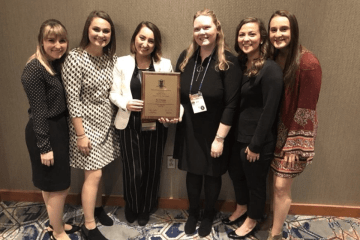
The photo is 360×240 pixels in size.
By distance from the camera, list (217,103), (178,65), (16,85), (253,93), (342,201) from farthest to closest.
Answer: (342,201) → (16,85) → (178,65) → (217,103) → (253,93)

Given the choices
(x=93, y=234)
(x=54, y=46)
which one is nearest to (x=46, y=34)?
(x=54, y=46)

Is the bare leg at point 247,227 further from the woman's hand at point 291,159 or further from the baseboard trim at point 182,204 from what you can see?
the woman's hand at point 291,159

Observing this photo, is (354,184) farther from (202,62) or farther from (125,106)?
(125,106)

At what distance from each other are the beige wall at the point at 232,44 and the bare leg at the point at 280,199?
0.52 m

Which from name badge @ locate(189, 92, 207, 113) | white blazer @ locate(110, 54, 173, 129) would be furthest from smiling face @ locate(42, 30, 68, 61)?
name badge @ locate(189, 92, 207, 113)

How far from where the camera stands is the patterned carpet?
2.13 metres

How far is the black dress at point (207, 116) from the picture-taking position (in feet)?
5.87

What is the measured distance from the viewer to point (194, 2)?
6.55 feet

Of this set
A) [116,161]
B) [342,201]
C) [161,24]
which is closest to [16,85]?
[116,161]

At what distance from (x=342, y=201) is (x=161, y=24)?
2144 mm

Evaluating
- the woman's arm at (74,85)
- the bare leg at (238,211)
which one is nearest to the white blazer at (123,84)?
the woman's arm at (74,85)

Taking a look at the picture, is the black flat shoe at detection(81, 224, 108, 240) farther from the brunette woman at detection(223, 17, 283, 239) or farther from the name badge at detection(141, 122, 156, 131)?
the brunette woman at detection(223, 17, 283, 239)

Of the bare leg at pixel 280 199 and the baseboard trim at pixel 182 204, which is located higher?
the bare leg at pixel 280 199

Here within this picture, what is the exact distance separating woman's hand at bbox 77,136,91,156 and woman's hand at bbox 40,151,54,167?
0.59ft
